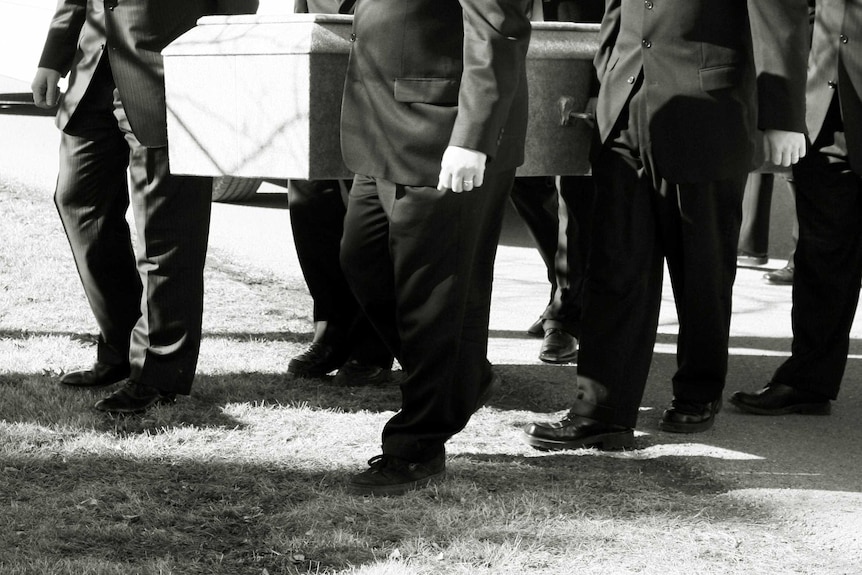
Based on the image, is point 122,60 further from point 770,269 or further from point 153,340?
point 770,269

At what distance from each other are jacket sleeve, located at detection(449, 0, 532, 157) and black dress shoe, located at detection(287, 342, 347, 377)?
1.95 metres

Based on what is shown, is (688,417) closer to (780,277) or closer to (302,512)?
(302,512)

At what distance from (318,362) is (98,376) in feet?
2.81

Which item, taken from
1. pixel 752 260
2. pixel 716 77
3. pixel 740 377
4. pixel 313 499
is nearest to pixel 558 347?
pixel 740 377

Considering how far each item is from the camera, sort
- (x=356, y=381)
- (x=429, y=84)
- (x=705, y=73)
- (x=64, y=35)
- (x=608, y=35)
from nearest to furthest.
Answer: (x=429, y=84) < (x=705, y=73) < (x=608, y=35) < (x=64, y=35) < (x=356, y=381)

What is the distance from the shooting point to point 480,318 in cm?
379

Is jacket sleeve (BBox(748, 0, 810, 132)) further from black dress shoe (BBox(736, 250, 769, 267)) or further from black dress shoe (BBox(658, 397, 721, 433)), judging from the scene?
black dress shoe (BBox(736, 250, 769, 267))

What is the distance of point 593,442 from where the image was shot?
4273mm

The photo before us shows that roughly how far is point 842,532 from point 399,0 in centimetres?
186

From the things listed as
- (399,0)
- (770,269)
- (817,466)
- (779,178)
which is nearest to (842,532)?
(817,466)

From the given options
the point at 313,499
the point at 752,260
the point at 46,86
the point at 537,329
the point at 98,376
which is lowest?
the point at 752,260

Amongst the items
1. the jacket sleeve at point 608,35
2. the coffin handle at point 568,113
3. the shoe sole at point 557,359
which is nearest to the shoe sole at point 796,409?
the shoe sole at point 557,359

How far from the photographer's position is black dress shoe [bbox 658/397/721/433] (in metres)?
4.48

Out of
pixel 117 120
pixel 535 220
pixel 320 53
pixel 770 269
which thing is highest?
pixel 320 53
